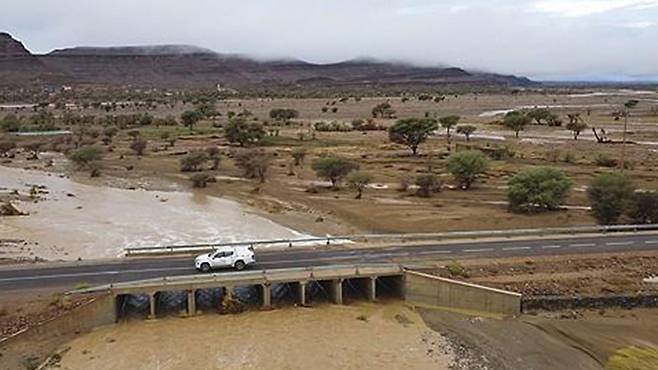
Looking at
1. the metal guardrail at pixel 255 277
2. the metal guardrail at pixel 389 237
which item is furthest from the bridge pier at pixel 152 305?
the metal guardrail at pixel 389 237

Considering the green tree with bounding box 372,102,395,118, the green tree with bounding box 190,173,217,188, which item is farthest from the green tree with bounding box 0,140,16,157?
the green tree with bounding box 372,102,395,118

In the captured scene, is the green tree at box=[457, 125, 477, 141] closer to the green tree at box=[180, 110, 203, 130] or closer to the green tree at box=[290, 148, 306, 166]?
the green tree at box=[290, 148, 306, 166]

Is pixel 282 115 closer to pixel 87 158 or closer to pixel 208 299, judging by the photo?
pixel 87 158

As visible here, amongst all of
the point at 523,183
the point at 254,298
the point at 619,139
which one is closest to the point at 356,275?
the point at 254,298

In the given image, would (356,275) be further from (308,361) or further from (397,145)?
(397,145)

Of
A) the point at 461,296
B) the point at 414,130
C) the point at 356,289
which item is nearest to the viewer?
the point at 461,296

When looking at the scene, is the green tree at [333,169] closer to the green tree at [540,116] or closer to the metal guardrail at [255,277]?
the metal guardrail at [255,277]

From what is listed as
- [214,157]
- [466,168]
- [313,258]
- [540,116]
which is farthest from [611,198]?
[540,116]
